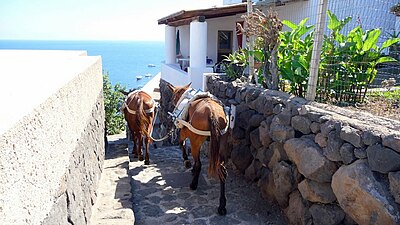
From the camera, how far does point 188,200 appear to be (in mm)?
4945

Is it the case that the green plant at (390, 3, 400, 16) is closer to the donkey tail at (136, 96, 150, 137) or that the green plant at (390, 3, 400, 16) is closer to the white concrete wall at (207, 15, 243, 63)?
the donkey tail at (136, 96, 150, 137)

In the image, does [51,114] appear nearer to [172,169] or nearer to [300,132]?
[300,132]

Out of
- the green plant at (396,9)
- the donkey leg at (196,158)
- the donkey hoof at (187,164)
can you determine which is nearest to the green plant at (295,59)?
the donkey leg at (196,158)

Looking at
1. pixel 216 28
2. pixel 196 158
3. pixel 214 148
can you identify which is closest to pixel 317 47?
pixel 214 148

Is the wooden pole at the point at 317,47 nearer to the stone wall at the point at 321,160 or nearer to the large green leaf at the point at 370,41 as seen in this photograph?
the stone wall at the point at 321,160

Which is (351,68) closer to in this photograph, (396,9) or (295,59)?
(295,59)

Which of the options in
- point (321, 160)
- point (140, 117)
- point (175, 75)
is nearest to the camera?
point (321, 160)

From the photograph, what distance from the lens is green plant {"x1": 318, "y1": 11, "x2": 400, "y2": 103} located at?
14.3 ft

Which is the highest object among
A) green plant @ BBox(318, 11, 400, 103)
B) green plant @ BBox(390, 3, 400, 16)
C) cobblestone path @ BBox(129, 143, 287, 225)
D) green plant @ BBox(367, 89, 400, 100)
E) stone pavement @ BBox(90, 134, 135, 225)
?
green plant @ BBox(390, 3, 400, 16)

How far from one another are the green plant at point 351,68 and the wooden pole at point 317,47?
0.30 m

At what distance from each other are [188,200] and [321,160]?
2256 mm

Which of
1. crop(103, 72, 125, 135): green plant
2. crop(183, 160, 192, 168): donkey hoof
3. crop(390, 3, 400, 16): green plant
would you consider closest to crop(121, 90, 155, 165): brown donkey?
crop(183, 160, 192, 168): donkey hoof

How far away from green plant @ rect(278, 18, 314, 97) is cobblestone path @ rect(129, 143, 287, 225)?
5.68 feet

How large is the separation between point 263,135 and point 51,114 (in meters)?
Answer: 3.34
